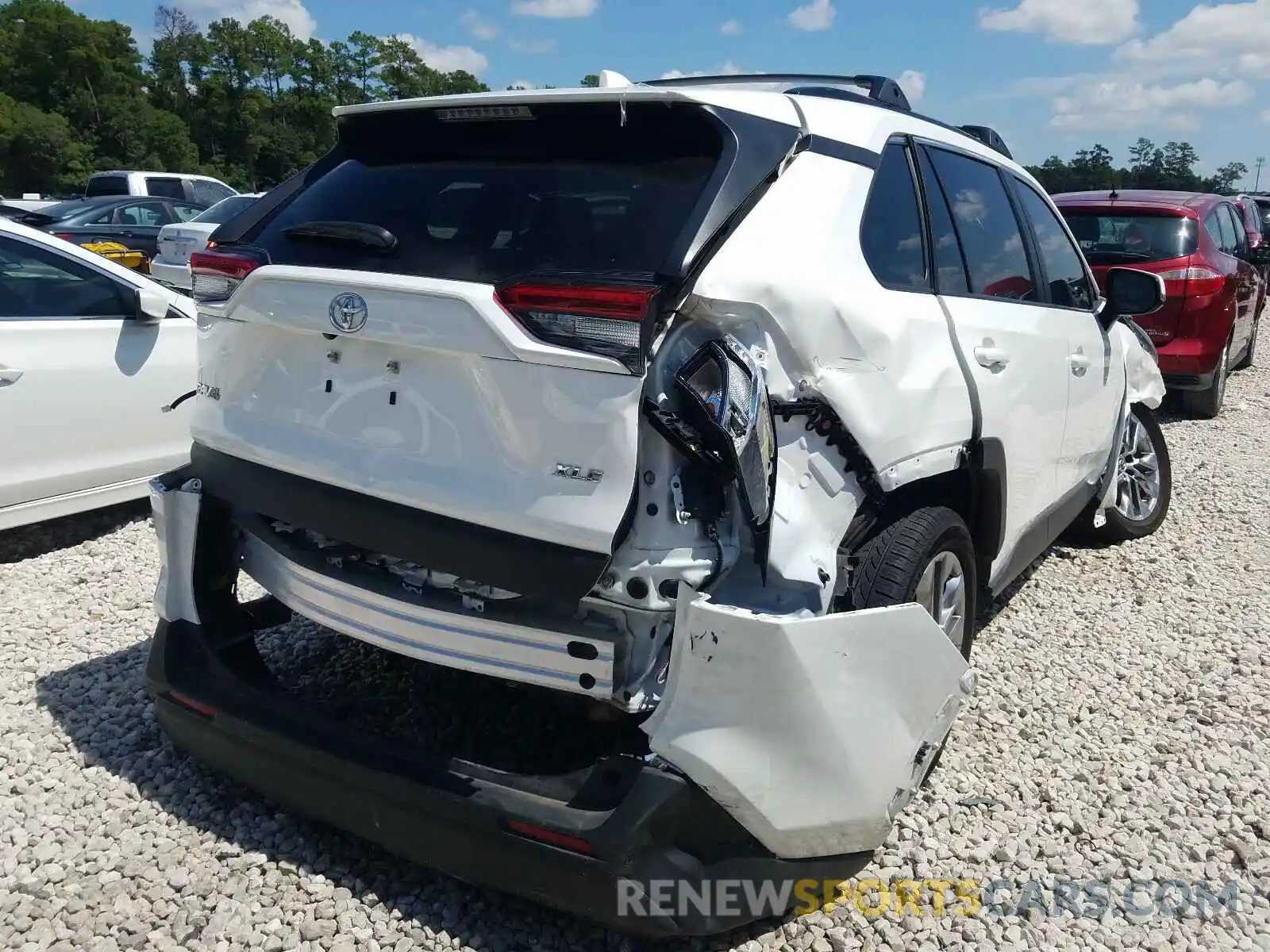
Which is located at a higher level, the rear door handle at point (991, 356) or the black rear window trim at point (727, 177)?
the black rear window trim at point (727, 177)

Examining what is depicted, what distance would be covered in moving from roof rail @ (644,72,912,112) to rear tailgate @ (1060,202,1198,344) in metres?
5.32

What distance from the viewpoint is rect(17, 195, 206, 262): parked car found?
44.4 feet

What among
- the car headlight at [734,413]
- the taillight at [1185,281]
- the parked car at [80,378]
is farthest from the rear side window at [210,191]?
the car headlight at [734,413]

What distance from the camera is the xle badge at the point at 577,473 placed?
212 cm

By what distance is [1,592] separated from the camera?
450cm

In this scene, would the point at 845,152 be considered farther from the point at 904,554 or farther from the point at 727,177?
the point at 904,554

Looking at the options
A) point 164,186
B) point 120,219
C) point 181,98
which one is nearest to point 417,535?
point 120,219

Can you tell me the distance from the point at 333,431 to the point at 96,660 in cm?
203

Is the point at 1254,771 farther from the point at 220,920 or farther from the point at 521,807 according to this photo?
the point at 220,920

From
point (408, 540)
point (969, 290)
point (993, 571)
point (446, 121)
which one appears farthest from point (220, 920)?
point (969, 290)

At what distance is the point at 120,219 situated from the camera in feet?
47.6

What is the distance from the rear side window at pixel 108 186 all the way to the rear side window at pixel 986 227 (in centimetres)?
1858

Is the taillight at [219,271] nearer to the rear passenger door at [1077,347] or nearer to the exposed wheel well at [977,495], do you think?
the exposed wheel well at [977,495]

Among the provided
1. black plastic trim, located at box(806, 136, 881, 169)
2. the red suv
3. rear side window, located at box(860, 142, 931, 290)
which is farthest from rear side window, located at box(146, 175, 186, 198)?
black plastic trim, located at box(806, 136, 881, 169)
